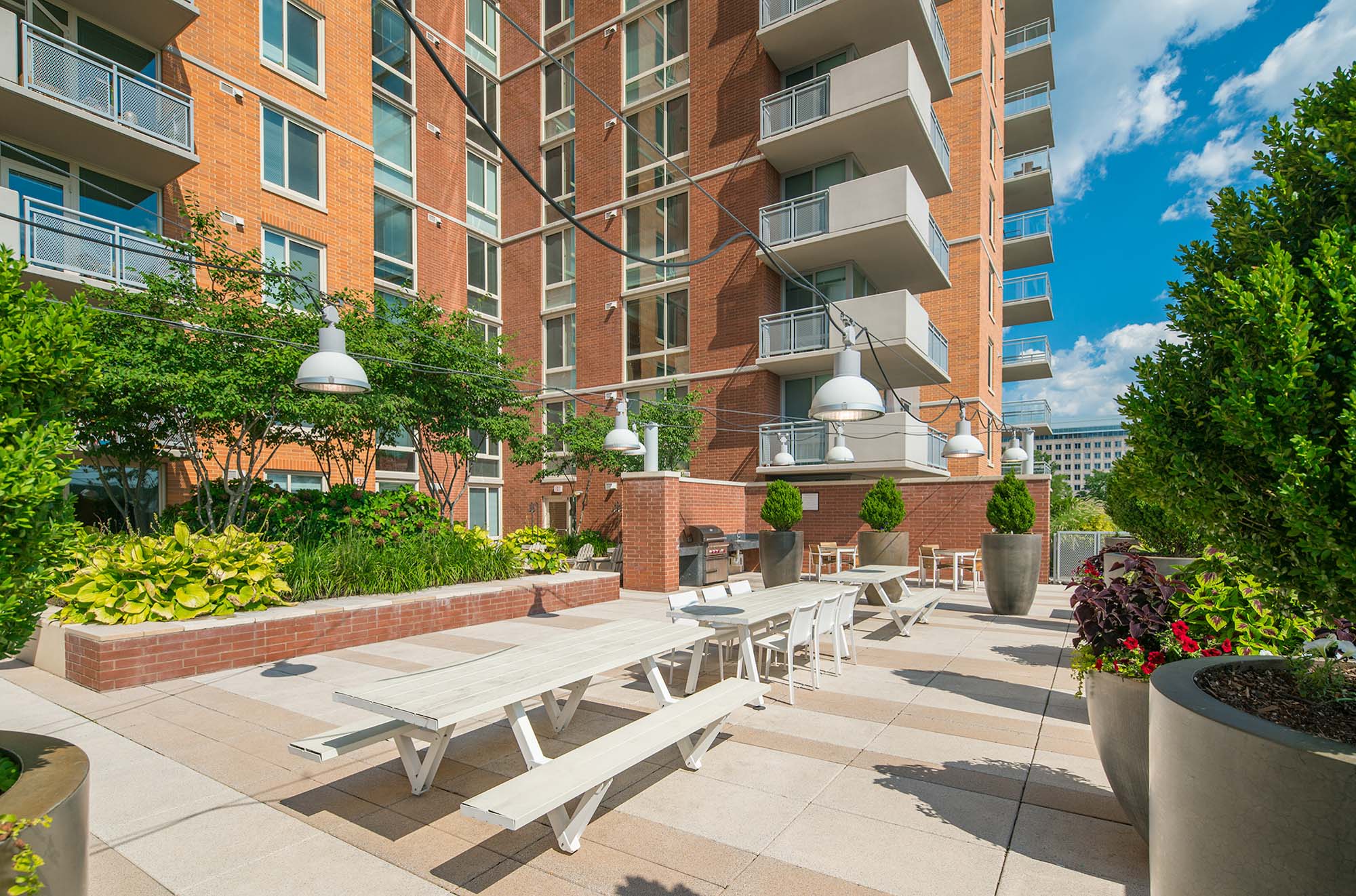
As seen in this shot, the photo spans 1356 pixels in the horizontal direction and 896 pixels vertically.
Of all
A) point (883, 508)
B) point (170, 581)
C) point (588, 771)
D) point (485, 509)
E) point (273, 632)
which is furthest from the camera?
point (485, 509)

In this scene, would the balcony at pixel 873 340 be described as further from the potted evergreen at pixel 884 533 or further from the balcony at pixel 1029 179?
the balcony at pixel 1029 179

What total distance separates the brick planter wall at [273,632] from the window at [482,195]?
1877 cm

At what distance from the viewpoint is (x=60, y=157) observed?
42.4 feet

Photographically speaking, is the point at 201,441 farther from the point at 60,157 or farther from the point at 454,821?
the point at 454,821

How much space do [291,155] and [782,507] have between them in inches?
580

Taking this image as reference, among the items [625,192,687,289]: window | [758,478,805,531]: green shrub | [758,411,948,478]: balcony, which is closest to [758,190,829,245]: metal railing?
[625,192,687,289]: window

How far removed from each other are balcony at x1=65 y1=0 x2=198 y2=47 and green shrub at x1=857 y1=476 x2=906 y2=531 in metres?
16.9

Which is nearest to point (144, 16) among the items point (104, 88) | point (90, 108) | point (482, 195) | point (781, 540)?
point (104, 88)

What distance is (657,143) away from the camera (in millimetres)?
21688

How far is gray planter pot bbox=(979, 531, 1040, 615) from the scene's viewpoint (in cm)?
1111

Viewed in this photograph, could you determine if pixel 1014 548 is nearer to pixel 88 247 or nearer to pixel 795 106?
pixel 795 106

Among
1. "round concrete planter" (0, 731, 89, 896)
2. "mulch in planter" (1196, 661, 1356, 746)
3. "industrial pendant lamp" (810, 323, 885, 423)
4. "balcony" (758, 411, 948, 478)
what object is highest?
"industrial pendant lamp" (810, 323, 885, 423)

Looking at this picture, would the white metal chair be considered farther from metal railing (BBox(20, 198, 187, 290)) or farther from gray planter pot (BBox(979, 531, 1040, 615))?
metal railing (BBox(20, 198, 187, 290))

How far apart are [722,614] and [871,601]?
23.1ft
